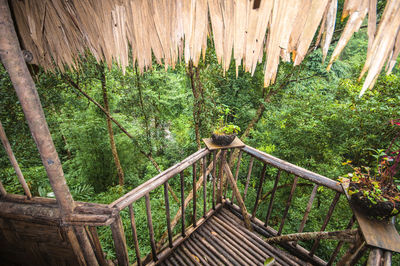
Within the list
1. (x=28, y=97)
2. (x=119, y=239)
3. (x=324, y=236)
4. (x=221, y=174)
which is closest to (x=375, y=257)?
(x=324, y=236)

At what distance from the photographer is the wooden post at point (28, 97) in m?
0.96

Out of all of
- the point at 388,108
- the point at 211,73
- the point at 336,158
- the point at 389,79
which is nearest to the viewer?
the point at 388,108

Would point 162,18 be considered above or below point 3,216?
above

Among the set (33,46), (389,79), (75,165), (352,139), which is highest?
(33,46)

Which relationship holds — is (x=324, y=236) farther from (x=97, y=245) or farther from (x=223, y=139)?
(x=97, y=245)

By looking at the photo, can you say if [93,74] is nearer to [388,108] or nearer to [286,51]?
[286,51]

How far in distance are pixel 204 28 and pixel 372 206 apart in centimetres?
185

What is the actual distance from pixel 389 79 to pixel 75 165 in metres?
8.87

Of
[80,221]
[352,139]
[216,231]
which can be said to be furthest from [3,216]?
[352,139]

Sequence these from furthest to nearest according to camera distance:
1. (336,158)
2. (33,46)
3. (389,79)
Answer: (336,158)
(389,79)
(33,46)

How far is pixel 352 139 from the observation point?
342 cm

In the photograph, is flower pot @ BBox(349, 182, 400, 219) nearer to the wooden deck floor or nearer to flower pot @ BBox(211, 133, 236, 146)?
the wooden deck floor

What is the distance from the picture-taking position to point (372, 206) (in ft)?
4.25

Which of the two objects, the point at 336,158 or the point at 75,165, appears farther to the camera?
the point at 75,165
